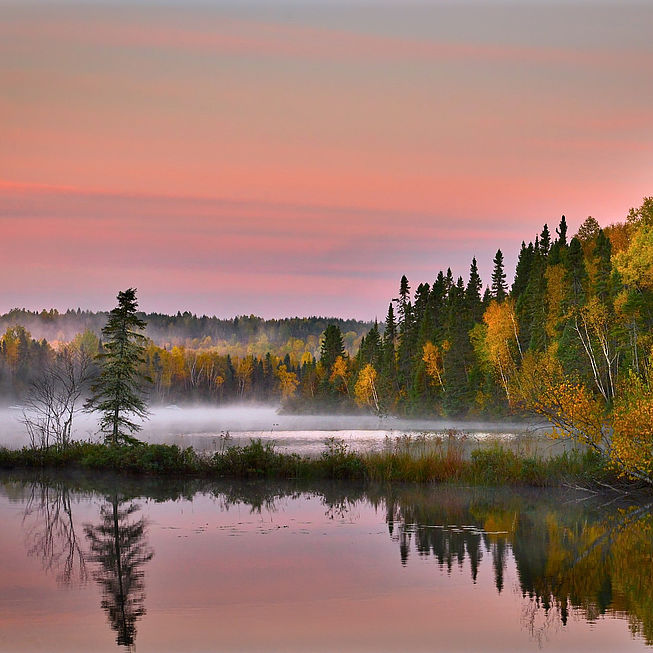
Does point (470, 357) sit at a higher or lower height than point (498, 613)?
higher

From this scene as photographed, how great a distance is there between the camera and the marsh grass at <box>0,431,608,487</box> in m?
28.5

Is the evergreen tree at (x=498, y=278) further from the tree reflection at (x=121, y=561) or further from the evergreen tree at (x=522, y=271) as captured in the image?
the tree reflection at (x=121, y=561)

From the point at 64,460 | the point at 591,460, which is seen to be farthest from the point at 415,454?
the point at 64,460

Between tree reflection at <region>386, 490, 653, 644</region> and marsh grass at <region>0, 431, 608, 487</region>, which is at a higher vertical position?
marsh grass at <region>0, 431, 608, 487</region>

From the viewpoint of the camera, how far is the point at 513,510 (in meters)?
24.0

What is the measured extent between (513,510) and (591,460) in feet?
16.4

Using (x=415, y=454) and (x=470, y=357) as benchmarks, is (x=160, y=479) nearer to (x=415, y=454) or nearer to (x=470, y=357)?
(x=415, y=454)

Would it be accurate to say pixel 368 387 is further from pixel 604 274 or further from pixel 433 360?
pixel 604 274

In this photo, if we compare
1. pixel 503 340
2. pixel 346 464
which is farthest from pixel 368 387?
pixel 346 464

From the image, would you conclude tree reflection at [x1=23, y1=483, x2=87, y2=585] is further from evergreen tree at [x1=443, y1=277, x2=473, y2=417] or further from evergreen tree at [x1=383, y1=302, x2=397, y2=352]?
evergreen tree at [x1=383, y1=302, x2=397, y2=352]

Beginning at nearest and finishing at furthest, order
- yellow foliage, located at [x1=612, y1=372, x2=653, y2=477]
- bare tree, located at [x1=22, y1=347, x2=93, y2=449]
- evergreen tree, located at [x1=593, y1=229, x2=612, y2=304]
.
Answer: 1. yellow foliage, located at [x1=612, y1=372, x2=653, y2=477]
2. bare tree, located at [x1=22, y1=347, x2=93, y2=449]
3. evergreen tree, located at [x1=593, y1=229, x2=612, y2=304]

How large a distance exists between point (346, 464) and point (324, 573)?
45.3 ft

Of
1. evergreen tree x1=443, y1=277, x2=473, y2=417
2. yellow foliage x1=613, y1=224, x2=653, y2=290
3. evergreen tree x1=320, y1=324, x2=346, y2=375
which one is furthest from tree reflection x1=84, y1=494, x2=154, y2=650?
evergreen tree x1=320, y1=324, x2=346, y2=375

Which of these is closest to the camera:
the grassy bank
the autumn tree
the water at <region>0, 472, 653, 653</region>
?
the water at <region>0, 472, 653, 653</region>
